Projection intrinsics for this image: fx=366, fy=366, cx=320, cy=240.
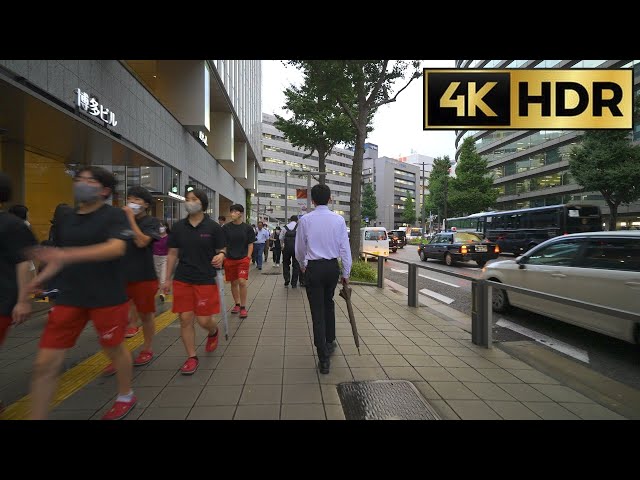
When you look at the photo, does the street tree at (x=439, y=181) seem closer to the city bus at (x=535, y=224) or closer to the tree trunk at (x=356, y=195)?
the city bus at (x=535, y=224)

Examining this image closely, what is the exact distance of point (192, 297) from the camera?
12.4 feet

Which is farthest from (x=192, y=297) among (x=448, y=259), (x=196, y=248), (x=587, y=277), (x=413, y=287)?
(x=448, y=259)

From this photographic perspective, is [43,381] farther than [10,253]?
No

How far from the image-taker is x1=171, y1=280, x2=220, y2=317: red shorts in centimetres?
373

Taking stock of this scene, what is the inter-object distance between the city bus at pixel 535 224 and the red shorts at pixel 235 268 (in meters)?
17.1

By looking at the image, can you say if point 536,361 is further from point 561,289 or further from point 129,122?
point 129,122

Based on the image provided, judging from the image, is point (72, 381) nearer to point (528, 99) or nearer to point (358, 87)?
point (528, 99)

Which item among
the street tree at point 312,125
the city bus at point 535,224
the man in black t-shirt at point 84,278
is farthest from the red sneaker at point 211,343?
the city bus at point 535,224

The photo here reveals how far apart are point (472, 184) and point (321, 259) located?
42.7 meters

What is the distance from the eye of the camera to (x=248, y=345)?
476 cm

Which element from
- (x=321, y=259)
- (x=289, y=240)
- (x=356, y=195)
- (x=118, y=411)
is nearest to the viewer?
(x=118, y=411)

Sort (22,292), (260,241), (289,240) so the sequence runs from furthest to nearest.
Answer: (260,241), (289,240), (22,292)
